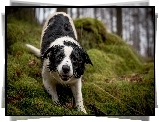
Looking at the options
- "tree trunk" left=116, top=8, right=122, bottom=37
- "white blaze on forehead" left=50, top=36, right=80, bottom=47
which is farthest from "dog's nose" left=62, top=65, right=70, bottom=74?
"tree trunk" left=116, top=8, right=122, bottom=37

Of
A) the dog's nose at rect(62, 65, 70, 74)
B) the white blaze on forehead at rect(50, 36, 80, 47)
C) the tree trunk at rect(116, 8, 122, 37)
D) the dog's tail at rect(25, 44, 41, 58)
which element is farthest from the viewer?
the dog's tail at rect(25, 44, 41, 58)

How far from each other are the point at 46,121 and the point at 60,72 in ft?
1.90

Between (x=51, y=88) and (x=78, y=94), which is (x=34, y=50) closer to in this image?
(x=51, y=88)

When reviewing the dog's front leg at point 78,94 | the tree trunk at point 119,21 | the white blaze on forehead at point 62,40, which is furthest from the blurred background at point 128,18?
the dog's front leg at point 78,94

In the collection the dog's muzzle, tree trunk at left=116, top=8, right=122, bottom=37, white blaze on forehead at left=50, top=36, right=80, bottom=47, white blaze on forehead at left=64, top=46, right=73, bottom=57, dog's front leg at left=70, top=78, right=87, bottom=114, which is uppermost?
tree trunk at left=116, top=8, right=122, bottom=37

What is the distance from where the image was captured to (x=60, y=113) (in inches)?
133

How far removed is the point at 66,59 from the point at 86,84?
0.77 meters

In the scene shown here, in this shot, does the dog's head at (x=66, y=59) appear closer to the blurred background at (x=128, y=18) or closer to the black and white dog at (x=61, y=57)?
the black and white dog at (x=61, y=57)

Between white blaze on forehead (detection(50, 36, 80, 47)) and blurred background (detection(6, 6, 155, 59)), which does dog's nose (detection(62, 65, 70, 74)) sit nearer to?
white blaze on forehead (detection(50, 36, 80, 47))

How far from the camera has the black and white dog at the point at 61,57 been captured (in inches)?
125

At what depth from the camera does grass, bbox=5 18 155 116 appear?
3438mm

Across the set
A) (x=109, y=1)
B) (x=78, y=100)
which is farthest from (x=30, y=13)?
(x=78, y=100)

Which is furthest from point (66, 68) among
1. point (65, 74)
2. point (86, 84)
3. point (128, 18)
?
point (128, 18)

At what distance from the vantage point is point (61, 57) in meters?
3.19
